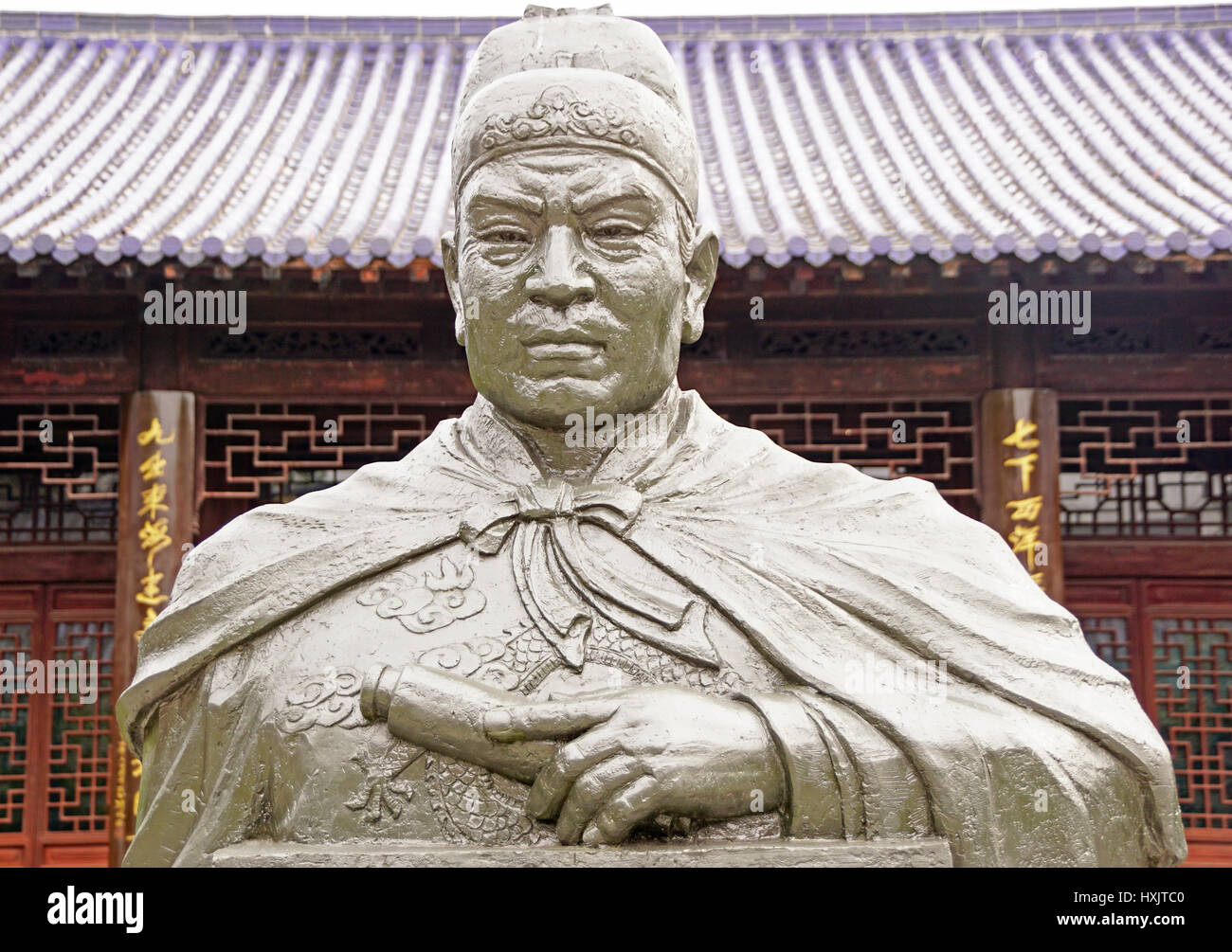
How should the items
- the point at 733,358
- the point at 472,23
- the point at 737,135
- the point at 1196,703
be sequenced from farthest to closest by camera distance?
the point at 472,23
the point at 737,135
the point at 1196,703
the point at 733,358

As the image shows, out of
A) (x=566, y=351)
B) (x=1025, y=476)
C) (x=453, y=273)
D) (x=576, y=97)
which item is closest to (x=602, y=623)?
(x=566, y=351)

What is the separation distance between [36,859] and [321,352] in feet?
A: 12.2

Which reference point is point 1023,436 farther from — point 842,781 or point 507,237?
point 842,781

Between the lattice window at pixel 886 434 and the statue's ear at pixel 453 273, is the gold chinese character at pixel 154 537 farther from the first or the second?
the statue's ear at pixel 453 273

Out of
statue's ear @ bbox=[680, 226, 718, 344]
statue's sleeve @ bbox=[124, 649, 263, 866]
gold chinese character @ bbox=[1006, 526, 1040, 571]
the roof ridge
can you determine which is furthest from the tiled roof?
statue's sleeve @ bbox=[124, 649, 263, 866]

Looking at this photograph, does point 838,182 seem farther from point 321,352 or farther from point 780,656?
point 780,656

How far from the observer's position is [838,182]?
9.96 metres

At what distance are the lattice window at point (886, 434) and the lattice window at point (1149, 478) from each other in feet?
2.45

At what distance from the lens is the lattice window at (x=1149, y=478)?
9.26 m

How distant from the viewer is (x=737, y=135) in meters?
11.6

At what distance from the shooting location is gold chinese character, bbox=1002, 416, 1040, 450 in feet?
28.1

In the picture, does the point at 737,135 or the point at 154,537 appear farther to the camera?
the point at 737,135

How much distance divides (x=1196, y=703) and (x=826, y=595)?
24.1 feet

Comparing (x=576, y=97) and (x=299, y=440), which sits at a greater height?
(x=299, y=440)
